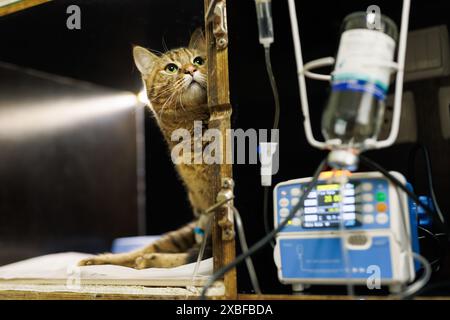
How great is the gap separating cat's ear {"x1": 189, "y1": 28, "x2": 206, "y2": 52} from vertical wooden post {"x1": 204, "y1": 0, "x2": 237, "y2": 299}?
0.07m

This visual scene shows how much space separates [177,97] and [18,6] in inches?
18.7

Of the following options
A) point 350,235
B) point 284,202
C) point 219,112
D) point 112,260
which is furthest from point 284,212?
point 112,260

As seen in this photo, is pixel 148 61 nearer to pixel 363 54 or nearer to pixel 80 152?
pixel 363 54

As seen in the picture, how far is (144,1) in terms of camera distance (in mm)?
1099

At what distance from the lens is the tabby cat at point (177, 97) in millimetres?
1019

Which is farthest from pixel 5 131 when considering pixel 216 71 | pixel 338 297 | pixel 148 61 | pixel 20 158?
pixel 338 297

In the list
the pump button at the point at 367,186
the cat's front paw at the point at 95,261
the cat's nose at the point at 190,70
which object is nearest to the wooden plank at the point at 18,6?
the cat's nose at the point at 190,70

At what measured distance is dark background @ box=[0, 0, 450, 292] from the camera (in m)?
0.99

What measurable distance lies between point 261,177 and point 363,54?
33 centimetres

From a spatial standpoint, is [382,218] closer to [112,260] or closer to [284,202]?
[284,202]

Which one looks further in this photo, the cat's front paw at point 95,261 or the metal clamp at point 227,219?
the cat's front paw at point 95,261

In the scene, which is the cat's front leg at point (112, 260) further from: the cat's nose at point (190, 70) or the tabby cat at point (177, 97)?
the cat's nose at point (190, 70)
